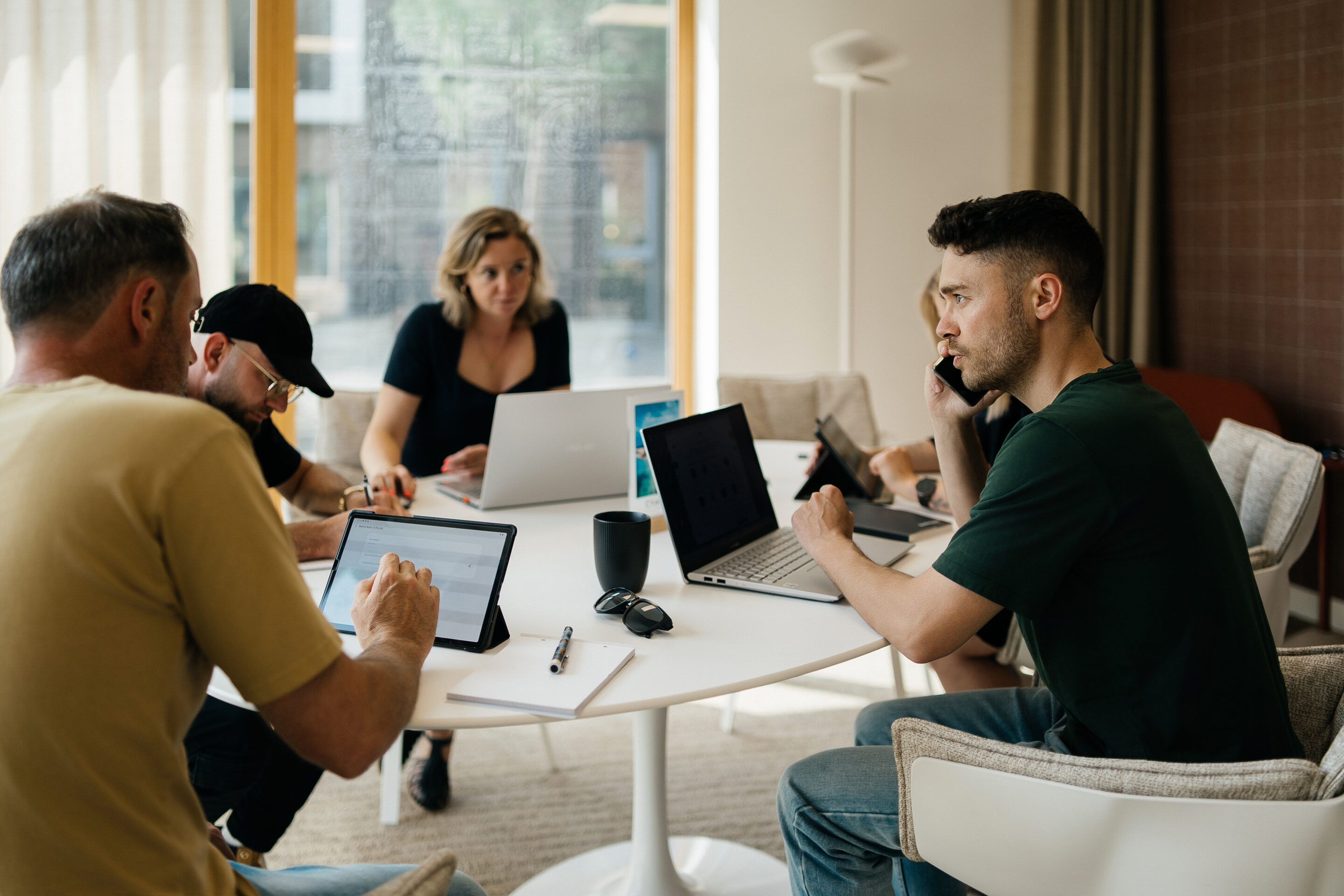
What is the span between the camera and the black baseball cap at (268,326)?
6.08 ft

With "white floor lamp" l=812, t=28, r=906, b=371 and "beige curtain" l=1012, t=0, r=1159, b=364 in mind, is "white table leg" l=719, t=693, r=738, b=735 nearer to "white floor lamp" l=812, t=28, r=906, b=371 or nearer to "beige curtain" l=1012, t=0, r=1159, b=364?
"white floor lamp" l=812, t=28, r=906, b=371

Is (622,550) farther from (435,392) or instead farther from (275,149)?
(275,149)

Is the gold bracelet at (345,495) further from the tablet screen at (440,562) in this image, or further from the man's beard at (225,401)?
the tablet screen at (440,562)

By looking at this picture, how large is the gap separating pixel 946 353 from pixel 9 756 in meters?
1.43

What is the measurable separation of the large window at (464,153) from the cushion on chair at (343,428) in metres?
1.29

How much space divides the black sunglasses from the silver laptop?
621 millimetres

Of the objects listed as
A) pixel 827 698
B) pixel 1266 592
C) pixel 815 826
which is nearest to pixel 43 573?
pixel 815 826

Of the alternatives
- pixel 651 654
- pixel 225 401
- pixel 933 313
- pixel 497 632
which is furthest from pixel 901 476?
pixel 225 401

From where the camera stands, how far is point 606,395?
218cm

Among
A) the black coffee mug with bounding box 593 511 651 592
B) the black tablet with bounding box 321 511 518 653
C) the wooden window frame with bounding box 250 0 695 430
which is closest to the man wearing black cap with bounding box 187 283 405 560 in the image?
the black tablet with bounding box 321 511 518 653

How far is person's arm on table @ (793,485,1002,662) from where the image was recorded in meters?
1.31

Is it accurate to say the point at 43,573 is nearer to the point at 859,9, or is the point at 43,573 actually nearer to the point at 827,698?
the point at 827,698

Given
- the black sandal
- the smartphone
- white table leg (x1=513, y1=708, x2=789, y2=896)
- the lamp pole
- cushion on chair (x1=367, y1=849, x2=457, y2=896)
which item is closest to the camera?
cushion on chair (x1=367, y1=849, x2=457, y2=896)

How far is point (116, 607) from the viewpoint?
0.88 metres
